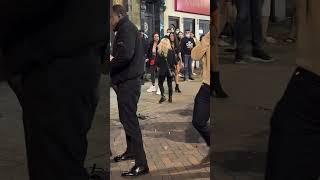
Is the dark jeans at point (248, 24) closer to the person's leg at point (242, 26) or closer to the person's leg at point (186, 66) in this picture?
the person's leg at point (242, 26)

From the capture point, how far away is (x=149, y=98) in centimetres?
1117

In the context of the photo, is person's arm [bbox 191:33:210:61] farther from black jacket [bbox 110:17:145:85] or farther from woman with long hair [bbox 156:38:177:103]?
woman with long hair [bbox 156:38:177:103]

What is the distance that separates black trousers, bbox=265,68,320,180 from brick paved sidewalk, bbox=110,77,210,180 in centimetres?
243

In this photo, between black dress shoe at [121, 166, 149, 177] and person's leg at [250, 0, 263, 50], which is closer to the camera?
person's leg at [250, 0, 263, 50]

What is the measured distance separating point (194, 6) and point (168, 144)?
1565mm

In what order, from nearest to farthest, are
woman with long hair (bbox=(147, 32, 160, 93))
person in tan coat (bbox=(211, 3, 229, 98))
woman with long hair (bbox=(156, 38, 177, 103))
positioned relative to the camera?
1. person in tan coat (bbox=(211, 3, 229, 98))
2. woman with long hair (bbox=(156, 38, 177, 103))
3. woman with long hair (bbox=(147, 32, 160, 93))

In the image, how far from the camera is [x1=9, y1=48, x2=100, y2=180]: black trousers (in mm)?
1900

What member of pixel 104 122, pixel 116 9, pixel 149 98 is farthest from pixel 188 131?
pixel 104 122

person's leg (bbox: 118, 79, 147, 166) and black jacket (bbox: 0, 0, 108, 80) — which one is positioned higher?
black jacket (bbox: 0, 0, 108, 80)

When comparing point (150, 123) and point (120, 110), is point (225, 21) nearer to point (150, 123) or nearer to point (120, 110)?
point (120, 110)

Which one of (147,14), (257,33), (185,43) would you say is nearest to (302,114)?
(257,33)

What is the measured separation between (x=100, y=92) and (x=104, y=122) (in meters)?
0.12

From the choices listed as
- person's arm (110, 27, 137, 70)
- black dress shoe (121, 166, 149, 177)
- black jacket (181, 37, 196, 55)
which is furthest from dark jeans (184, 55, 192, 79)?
person's arm (110, 27, 137, 70)

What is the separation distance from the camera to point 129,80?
4.96m
